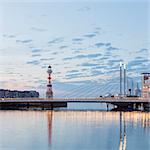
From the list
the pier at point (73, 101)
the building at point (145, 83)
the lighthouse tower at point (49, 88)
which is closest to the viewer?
the pier at point (73, 101)

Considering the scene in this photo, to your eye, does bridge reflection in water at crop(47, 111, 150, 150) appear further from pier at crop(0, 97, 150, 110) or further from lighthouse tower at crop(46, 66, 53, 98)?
lighthouse tower at crop(46, 66, 53, 98)

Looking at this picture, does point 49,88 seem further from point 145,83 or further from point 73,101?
point 145,83

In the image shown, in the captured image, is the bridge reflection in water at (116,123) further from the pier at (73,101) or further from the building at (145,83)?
the building at (145,83)

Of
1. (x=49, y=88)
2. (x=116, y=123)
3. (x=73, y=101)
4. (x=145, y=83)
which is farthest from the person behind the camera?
(x=145, y=83)

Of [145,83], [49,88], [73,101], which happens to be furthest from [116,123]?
[145,83]

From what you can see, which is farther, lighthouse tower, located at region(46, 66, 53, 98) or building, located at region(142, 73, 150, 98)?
building, located at region(142, 73, 150, 98)

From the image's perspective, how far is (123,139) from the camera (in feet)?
62.6

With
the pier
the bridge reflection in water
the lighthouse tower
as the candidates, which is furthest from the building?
the bridge reflection in water

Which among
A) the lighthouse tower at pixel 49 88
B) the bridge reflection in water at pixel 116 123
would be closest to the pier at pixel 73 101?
the lighthouse tower at pixel 49 88

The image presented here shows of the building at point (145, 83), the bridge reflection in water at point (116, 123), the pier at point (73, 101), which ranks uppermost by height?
the building at point (145, 83)

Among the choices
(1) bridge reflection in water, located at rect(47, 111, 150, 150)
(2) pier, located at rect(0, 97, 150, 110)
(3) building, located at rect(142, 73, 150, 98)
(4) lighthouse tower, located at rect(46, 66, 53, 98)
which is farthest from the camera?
(3) building, located at rect(142, 73, 150, 98)

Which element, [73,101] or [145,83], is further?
[145,83]

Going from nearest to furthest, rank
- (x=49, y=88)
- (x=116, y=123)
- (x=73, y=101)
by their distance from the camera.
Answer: (x=116, y=123)
(x=73, y=101)
(x=49, y=88)

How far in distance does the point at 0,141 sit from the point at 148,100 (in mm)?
30768
